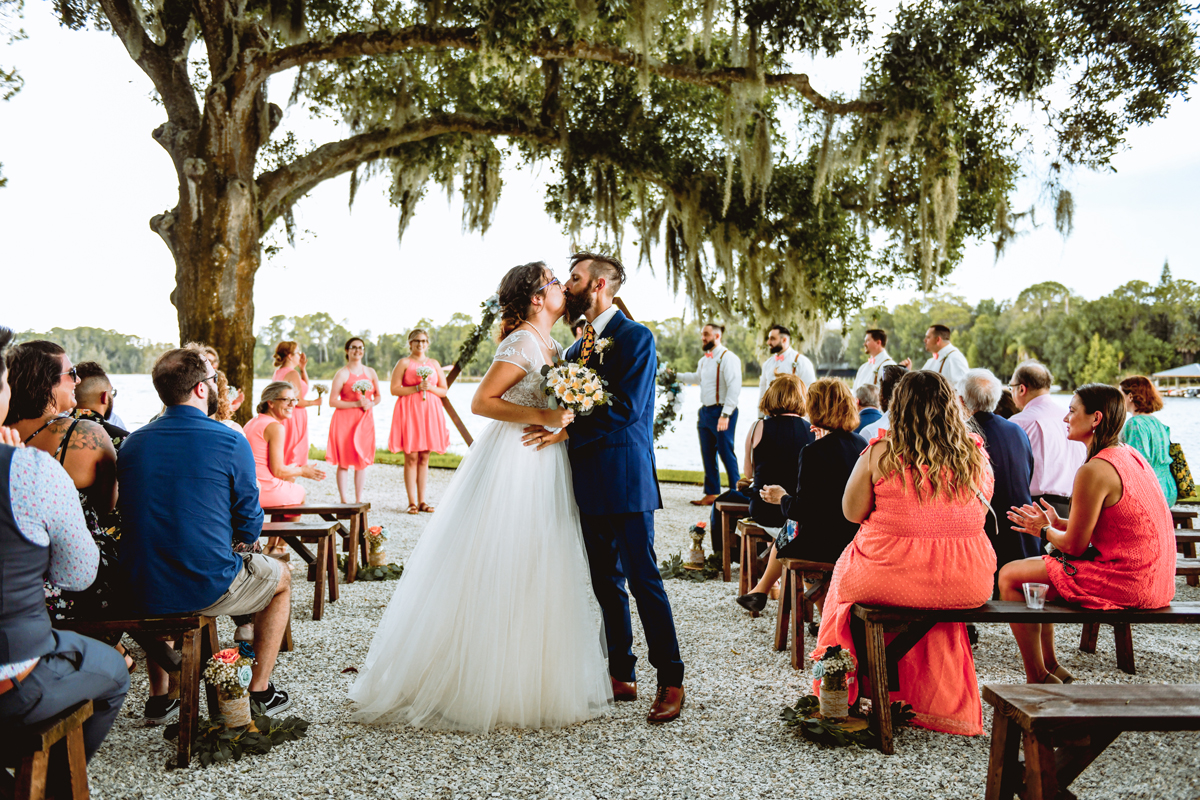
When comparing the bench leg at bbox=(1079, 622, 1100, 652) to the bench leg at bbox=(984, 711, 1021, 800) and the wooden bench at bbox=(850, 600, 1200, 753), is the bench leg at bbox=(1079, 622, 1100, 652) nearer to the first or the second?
the wooden bench at bbox=(850, 600, 1200, 753)

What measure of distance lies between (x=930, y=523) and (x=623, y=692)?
5.04 ft

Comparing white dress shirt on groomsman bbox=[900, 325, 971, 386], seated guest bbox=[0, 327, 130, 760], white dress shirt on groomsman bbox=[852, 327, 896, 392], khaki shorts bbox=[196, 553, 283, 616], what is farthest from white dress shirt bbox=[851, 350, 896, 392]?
seated guest bbox=[0, 327, 130, 760]

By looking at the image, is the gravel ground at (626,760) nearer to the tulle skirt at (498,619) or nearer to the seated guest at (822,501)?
the tulle skirt at (498,619)

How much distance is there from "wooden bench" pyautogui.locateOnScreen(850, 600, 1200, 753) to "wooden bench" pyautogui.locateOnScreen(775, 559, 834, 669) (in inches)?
28.6

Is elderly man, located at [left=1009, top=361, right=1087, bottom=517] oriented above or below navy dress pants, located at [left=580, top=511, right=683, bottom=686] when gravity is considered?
above

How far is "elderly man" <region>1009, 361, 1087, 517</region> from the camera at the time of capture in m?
5.19

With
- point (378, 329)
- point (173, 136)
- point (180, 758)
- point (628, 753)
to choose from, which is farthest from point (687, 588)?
point (378, 329)

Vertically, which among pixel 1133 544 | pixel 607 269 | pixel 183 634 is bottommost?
pixel 183 634

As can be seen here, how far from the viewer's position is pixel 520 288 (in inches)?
132

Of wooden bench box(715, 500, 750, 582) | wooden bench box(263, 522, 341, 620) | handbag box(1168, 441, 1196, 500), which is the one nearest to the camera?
wooden bench box(263, 522, 341, 620)

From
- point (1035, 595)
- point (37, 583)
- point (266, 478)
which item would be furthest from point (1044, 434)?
point (37, 583)

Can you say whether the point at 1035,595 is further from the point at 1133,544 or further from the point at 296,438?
the point at 296,438

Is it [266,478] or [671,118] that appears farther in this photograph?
[671,118]

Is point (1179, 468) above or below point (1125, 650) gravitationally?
above
